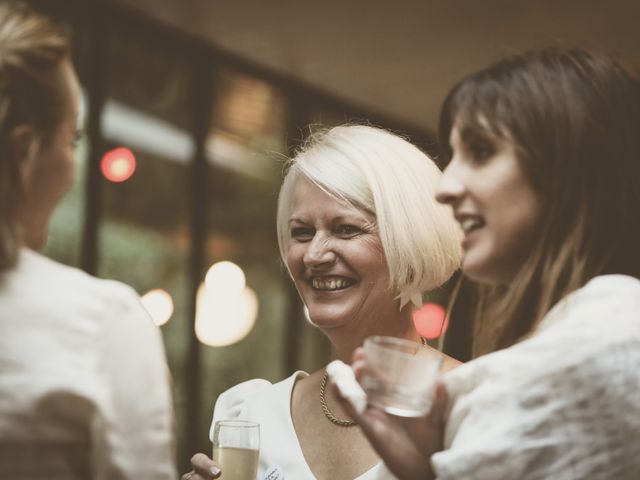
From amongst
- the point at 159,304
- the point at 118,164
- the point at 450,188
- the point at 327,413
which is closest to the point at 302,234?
the point at 327,413

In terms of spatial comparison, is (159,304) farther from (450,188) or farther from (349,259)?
(450,188)

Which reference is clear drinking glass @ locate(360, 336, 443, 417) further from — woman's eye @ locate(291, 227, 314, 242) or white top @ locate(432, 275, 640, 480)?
woman's eye @ locate(291, 227, 314, 242)

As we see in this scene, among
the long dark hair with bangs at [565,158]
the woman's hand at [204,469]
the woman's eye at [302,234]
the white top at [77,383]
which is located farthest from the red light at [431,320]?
the white top at [77,383]

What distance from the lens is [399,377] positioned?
138 centimetres

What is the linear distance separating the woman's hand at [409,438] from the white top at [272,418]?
702 millimetres

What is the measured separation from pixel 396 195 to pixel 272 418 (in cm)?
68

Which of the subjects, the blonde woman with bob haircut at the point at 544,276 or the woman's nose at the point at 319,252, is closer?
the blonde woman with bob haircut at the point at 544,276

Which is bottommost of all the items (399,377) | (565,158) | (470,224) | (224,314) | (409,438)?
(224,314)

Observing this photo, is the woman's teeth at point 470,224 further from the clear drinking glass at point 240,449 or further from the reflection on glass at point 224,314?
the reflection on glass at point 224,314

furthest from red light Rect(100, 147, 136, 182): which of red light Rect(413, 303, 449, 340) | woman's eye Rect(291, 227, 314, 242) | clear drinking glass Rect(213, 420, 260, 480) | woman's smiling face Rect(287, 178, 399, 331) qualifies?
clear drinking glass Rect(213, 420, 260, 480)

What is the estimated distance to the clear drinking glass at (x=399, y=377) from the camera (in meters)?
1.37

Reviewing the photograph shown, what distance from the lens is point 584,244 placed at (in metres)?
1.46

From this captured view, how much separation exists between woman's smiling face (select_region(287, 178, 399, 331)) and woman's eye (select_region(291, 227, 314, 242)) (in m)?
0.03

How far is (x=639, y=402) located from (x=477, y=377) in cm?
23
